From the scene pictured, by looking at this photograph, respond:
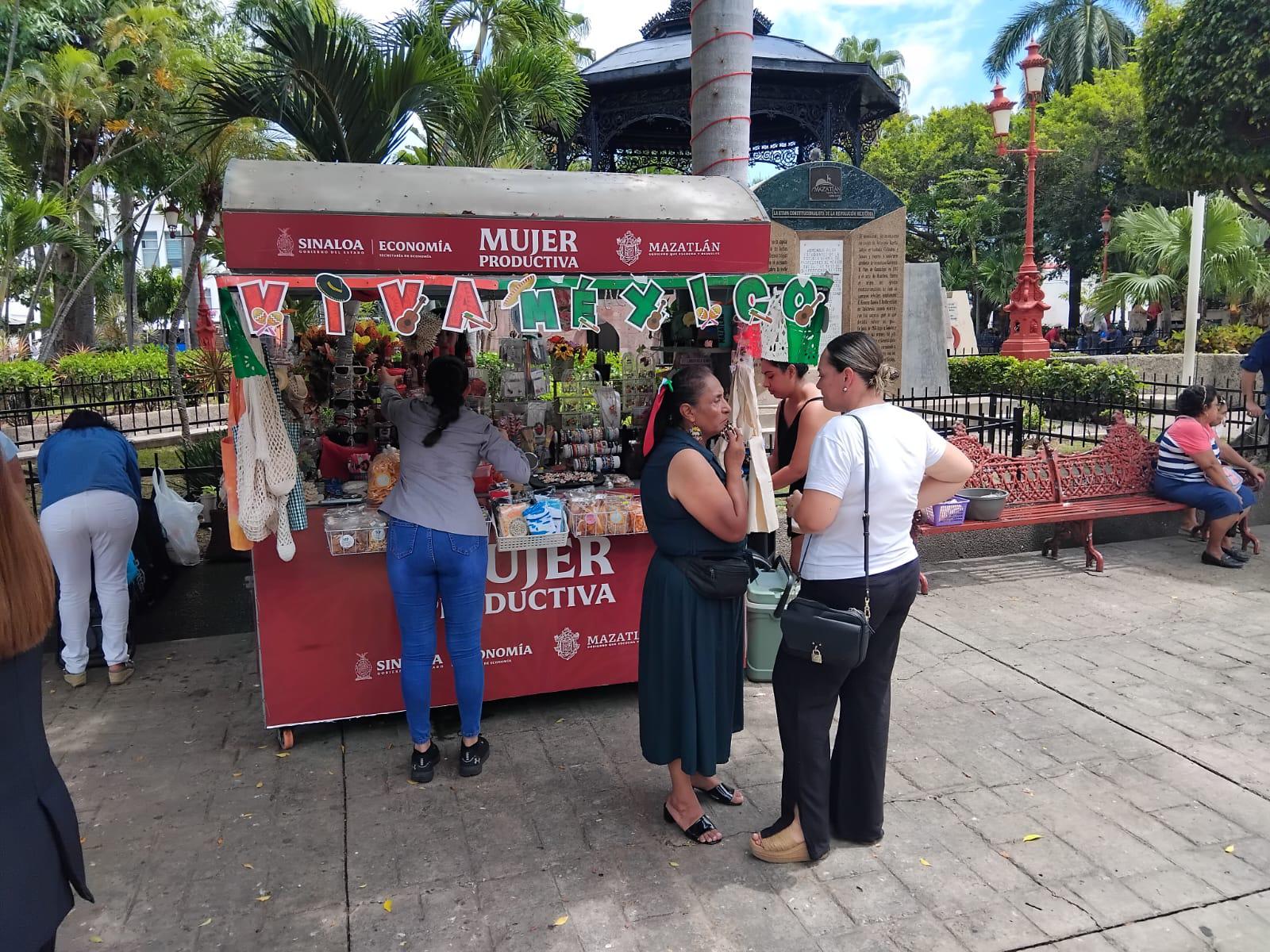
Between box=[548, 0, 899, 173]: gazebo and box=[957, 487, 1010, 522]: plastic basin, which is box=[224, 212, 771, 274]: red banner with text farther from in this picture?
box=[548, 0, 899, 173]: gazebo

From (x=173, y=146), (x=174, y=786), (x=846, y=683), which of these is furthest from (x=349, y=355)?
(x=173, y=146)

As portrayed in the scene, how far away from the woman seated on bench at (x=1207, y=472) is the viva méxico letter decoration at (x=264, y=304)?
21.7 ft

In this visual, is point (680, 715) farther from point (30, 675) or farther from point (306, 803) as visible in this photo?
point (30, 675)

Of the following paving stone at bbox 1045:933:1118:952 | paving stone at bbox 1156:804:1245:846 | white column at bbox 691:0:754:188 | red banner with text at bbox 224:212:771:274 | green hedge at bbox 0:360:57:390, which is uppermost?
white column at bbox 691:0:754:188

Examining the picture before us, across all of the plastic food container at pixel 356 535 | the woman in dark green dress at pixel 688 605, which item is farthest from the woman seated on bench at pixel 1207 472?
the plastic food container at pixel 356 535

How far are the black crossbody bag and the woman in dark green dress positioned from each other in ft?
1.14

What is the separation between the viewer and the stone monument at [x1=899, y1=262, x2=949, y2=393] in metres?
11.3

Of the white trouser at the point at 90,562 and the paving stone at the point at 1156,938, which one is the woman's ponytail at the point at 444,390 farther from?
the paving stone at the point at 1156,938

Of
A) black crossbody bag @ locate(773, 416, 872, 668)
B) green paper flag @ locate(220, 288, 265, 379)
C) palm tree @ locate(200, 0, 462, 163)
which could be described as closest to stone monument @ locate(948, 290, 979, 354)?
palm tree @ locate(200, 0, 462, 163)

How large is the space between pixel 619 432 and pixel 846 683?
A: 2.37 meters

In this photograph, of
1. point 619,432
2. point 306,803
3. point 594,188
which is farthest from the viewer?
point 619,432

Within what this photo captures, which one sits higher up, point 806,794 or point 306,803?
point 806,794

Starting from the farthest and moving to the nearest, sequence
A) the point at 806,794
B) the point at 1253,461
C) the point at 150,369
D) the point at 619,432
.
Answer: the point at 150,369, the point at 1253,461, the point at 619,432, the point at 806,794

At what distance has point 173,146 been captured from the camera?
1602cm
